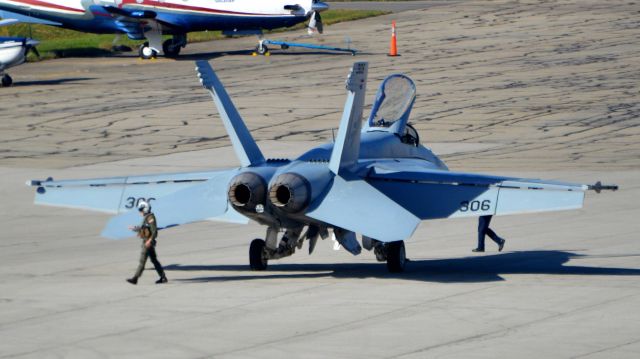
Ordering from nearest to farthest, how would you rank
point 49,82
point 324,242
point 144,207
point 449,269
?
point 144,207, point 449,269, point 324,242, point 49,82

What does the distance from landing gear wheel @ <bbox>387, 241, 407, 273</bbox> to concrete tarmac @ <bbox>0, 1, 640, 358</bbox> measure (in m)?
0.27

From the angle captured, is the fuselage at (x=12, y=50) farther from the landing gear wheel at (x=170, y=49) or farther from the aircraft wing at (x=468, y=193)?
the aircraft wing at (x=468, y=193)

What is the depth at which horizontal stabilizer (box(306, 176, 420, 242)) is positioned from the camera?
664 inches

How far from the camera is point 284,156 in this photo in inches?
1341

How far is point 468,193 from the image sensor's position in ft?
58.3

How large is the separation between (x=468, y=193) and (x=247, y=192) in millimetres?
3209

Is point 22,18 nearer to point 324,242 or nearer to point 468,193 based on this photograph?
point 324,242

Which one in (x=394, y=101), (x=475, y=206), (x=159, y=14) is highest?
(x=159, y=14)

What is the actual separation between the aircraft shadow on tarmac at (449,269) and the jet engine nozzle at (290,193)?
1.97 m

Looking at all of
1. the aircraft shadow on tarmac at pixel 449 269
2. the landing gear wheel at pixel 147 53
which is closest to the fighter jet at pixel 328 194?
the aircraft shadow on tarmac at pixel 449 269

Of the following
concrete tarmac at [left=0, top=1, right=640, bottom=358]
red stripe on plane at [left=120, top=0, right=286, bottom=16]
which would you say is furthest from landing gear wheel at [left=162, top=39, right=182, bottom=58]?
red stripe on plane at [left=120, top=0, right=286, bottom=16]

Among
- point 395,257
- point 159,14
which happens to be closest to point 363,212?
point 395,257

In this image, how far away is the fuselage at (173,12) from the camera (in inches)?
2240

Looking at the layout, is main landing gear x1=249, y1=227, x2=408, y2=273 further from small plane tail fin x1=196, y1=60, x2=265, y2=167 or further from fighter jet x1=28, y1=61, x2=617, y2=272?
small plane tail fin x1=196, y1=60, x2=265, y2=167
